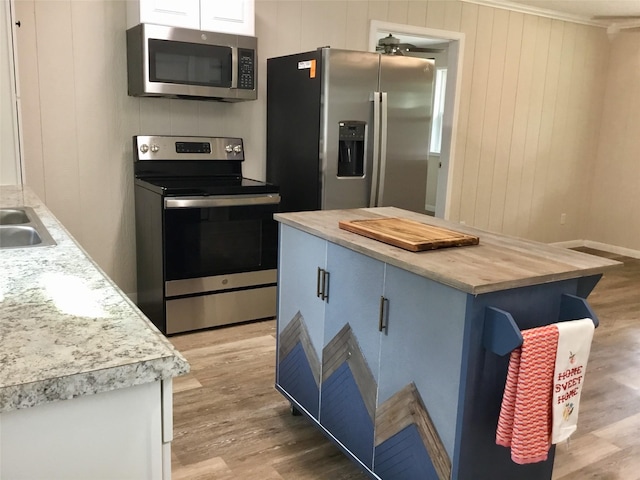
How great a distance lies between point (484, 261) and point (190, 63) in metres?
2.34

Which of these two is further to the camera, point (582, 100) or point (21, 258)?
point (582, 100)

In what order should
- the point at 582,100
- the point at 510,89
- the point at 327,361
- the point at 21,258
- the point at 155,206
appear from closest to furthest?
the point at 21,258
the point at 327,361
the point at 155,206
the point at 510,89
the point at 582,100

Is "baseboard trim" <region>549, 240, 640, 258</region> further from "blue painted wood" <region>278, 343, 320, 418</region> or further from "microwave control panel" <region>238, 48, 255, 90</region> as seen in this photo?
"blue painted wood" <region>278, 343, 320, 418</region>

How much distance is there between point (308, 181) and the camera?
147 inches

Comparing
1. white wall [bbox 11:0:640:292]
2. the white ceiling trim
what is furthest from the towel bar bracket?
the white ceiling trim

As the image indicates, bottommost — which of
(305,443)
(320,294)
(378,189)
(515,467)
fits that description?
(305,443)

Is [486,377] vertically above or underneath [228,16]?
underneath

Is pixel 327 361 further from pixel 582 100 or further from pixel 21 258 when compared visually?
pixel 582 100

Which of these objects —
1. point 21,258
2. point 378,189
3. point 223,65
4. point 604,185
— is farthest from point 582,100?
point 21,258

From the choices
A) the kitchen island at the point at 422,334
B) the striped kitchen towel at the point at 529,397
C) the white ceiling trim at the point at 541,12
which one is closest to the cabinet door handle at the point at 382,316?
the kitchen island at the point at 422,334

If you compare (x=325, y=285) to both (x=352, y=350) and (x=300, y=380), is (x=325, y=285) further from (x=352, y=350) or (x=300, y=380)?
(x=300, y=380)

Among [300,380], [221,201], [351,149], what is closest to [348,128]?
[351,149]

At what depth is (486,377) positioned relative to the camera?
1648 mm

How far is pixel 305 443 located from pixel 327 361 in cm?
43
